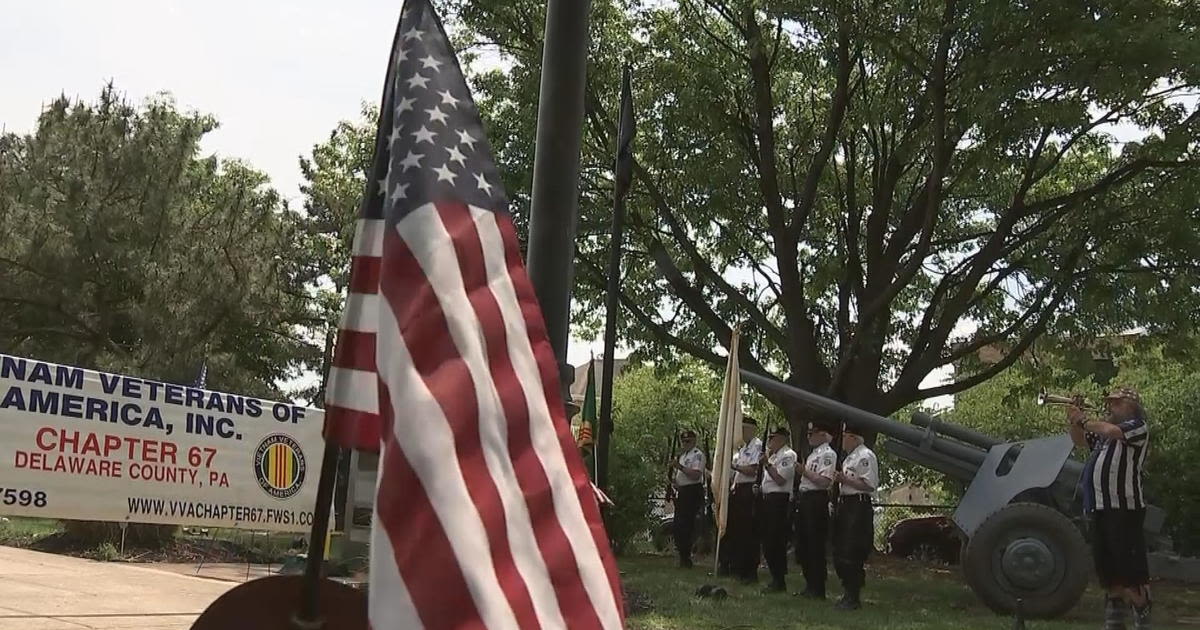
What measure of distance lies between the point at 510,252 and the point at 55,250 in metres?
16.1

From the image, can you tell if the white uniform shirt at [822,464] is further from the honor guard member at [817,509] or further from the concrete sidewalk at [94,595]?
the concrete sidewalk at [94,595]

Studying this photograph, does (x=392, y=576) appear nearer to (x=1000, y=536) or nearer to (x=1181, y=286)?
(x=1000, y=536)

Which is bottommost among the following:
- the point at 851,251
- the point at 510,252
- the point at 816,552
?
the point at 816,552

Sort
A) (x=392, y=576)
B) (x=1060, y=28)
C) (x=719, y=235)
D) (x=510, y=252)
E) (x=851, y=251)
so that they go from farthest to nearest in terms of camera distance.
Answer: (x=719, y=235) → (x=851, y=251) → (x=1060, y=28) → (x=510, y=252) → (x=392, y=576)

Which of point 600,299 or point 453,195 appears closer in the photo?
point 453,195

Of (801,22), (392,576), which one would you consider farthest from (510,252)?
(801,22)

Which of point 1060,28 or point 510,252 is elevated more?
point 1060,28

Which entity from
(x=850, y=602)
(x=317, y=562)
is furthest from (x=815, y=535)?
(x=317, y=562)

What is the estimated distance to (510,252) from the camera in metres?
2.39

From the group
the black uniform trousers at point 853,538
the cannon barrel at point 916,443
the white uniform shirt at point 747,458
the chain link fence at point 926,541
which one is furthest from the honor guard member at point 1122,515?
the chain link fence at point 926,541

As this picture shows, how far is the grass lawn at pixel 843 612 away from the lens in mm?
9445

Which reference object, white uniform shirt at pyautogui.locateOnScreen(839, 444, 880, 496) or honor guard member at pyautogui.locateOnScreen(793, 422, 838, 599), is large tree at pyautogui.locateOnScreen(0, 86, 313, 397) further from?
white uniform shirt at pyautogui.locateOnScreen(839, 444, 880, 496)

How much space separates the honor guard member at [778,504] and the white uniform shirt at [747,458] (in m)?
0.90

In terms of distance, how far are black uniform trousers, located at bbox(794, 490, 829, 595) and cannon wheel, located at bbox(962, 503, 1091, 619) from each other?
1417 millimetres
